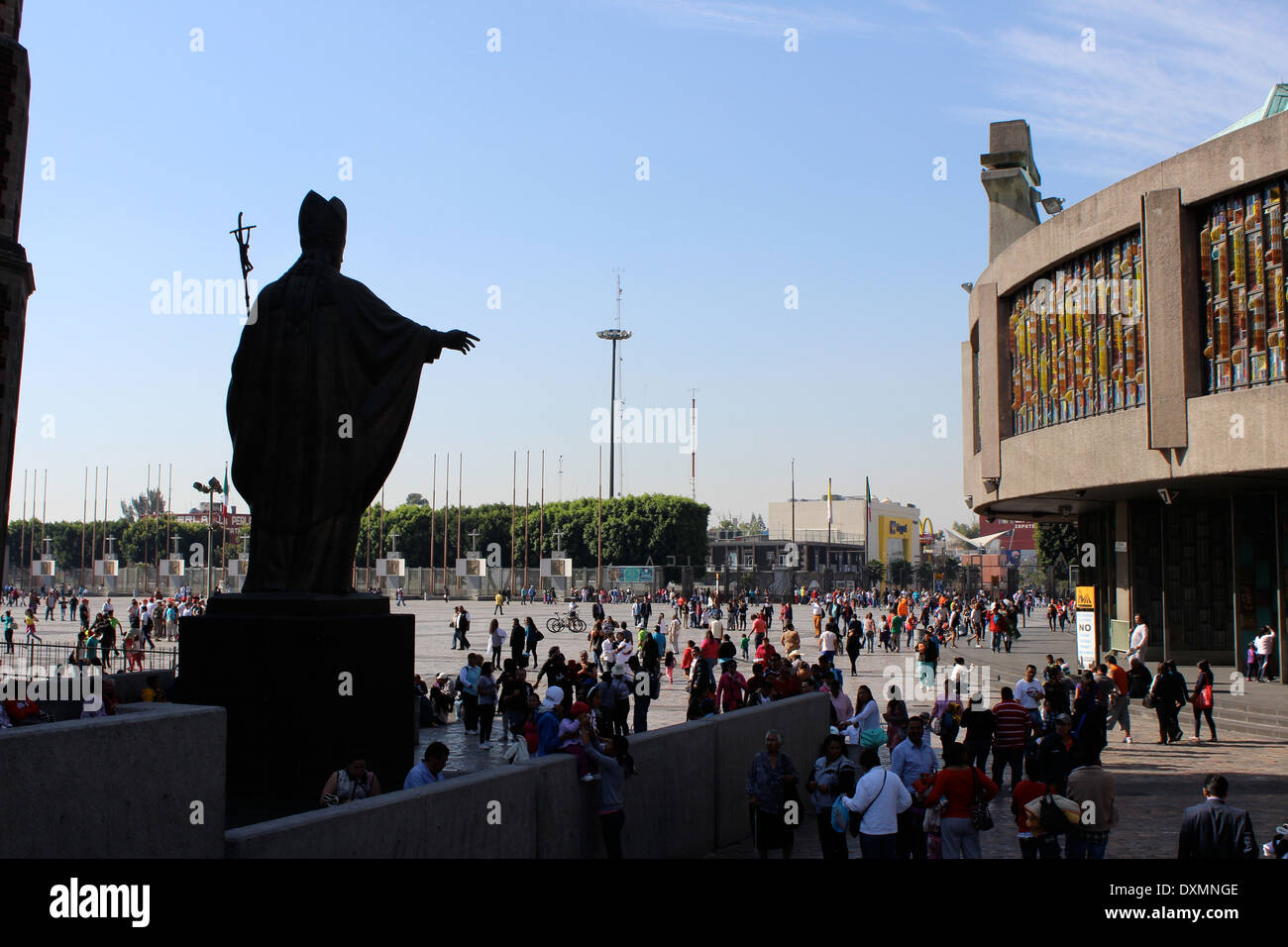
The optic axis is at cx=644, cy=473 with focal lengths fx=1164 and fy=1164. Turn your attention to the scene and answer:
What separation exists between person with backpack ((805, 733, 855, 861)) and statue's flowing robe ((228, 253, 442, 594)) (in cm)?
444

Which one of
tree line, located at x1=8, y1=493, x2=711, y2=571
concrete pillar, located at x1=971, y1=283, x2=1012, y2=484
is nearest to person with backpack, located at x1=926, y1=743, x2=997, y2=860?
concrete pillar, located at x1=971, y1=283, x2=1012, y2=484

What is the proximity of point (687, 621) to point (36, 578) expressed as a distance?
7005cm

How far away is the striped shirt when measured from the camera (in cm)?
1312

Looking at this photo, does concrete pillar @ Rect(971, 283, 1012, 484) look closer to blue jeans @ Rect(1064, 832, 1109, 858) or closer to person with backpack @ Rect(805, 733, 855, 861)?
person with backpack @ Rect(805, 733, 855, 861)

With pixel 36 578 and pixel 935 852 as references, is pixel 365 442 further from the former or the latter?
pixel 36 578

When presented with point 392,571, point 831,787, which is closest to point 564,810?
point 831,787

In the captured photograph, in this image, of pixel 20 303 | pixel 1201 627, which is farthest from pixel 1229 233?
pixel 20 303

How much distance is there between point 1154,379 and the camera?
947 inches

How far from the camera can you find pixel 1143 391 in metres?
25.1

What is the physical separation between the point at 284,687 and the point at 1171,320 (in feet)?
68.4

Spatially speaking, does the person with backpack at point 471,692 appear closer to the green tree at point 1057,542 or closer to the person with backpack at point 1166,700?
the person with backpack at point 1166,700

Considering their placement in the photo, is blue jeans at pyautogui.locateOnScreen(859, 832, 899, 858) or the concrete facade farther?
the concrete facade

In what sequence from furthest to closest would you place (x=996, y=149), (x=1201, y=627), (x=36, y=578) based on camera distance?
(x=36, y=578)
(x=996, y=149)
(x=1201, y=627)
